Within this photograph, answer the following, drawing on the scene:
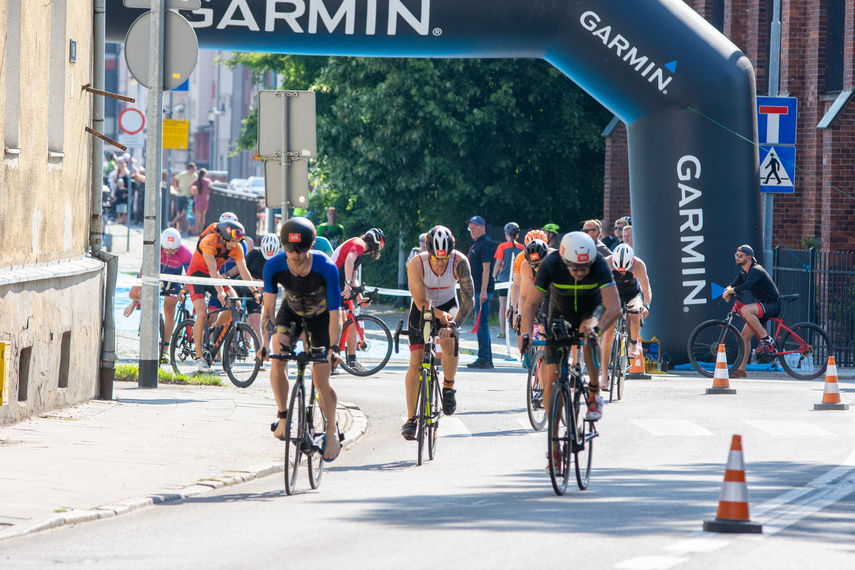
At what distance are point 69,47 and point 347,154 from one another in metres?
16.0

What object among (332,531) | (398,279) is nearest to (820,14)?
(398,279)

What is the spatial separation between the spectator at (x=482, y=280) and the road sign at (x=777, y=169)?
3.93 m

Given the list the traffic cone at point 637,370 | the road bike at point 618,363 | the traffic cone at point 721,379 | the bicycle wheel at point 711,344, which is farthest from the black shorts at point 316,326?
the bicycle wheel at point 711,344

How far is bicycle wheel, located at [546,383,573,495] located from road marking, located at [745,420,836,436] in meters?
4.08

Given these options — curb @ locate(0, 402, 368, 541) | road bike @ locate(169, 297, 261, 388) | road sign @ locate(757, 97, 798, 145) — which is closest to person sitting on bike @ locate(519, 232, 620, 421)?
curb @ locate(0, 402, 368, 541)

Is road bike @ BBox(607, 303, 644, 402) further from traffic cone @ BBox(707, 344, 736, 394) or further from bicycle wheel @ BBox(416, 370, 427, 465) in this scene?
bicycle wheel @ BBox(416, 370, 427, 465)

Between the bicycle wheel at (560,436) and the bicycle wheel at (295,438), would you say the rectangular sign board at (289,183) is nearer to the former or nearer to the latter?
the bicycle wheel at (295,438)

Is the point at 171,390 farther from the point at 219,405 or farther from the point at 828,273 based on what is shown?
the point at 828,273

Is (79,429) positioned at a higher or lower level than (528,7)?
lower

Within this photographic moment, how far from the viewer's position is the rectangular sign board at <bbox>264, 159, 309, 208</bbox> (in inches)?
572

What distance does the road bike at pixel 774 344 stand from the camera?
59.8 ft

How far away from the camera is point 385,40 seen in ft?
57.4

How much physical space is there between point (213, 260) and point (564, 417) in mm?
8004

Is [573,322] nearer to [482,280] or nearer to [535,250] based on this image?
[535,250]
